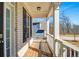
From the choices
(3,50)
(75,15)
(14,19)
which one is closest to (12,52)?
(14,19)

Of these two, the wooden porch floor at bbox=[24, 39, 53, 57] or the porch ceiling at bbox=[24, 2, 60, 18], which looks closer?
the wooden porch floor at bbox=[24, 39, 53, 57]

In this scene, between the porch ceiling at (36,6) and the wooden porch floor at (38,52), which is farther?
the porch ceiling at (36,6)

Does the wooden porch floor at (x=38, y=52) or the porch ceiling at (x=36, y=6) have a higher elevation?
the porch ceiling at (x=36, y=6)

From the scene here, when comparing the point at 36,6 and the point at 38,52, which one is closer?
→ the point at 38,52

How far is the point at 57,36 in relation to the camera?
20.5 feet

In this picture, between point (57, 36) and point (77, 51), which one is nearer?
point (77, 51)

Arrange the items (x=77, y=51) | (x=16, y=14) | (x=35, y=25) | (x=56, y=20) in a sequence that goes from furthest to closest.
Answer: (x=35, y=25) → (x=56, y=20) → (x=16, y=14) → (x=77, y=51)

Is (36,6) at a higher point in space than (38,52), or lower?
higher

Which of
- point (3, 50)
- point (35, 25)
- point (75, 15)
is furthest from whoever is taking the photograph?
point (75, 15)

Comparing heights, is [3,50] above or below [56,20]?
below

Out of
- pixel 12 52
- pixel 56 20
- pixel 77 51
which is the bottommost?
pixel 12 52

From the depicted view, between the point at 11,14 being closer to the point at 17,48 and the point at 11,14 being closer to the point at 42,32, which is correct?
the point at 17,48

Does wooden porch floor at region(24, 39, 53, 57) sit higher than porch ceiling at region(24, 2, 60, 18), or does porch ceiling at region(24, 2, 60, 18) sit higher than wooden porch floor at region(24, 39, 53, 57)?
porch ceiling at region(24, 2, 60, 18)

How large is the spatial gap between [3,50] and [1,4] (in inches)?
41.1
